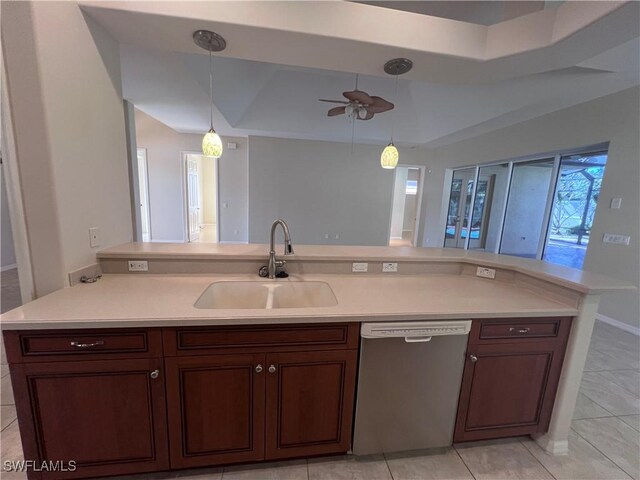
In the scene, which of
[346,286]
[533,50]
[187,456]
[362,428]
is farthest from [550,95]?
[187,456]

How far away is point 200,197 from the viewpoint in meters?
8.61

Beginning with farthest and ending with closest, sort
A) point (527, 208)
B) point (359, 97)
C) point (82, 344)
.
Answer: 1. point (527, 208)
2. point (359, 97)
3. point (82, 344)

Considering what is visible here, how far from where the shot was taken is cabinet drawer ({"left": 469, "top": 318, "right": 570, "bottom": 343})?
137cm

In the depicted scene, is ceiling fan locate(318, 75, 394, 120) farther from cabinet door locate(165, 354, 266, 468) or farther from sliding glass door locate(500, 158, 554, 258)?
sliding glass door locate(500, 158, 554, 258)

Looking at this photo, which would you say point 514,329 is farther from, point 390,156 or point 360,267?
point 390,156

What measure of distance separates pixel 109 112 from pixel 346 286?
1.89 metres

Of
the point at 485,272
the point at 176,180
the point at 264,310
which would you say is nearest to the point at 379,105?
the point at 485,272

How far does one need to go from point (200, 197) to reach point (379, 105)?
7203 mm

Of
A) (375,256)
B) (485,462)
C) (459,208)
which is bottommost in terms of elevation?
(485,462)

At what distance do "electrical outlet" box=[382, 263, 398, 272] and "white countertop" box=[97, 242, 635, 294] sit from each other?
0.04 metres

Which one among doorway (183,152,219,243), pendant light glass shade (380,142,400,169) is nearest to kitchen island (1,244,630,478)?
pendant light glass shade (380,142,400,169)

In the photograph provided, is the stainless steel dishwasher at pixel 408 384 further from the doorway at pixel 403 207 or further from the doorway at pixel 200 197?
the doorway at pixel 403 207

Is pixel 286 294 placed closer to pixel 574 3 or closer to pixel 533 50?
pixel 533 50

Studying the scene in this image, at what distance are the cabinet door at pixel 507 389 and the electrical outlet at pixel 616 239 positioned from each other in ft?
9.08
